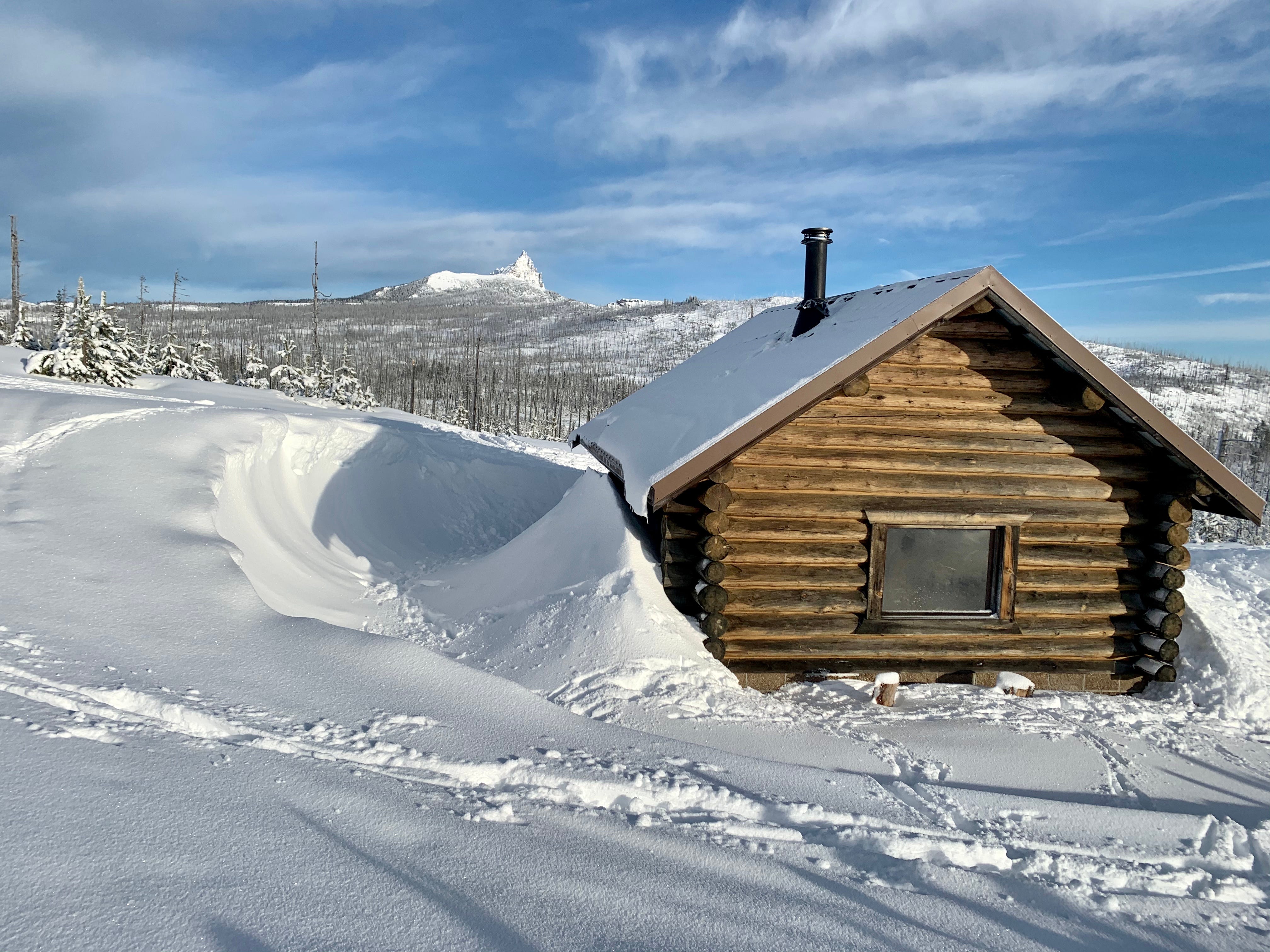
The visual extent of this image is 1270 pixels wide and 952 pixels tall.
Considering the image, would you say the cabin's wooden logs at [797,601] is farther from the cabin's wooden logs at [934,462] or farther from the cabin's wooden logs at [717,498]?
the cabin's wooden logs at [934,462]

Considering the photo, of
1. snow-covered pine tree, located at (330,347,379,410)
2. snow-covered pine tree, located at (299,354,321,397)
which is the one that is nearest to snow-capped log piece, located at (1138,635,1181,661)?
snow-covered pine tree, located at (299,354,321,397)

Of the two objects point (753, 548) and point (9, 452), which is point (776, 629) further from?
point (9, 452)

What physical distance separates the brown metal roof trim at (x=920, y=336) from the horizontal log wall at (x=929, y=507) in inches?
13.0

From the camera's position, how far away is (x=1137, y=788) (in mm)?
5641

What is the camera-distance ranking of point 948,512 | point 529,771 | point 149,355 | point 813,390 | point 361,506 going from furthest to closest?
point 149,355 → point 361,506 → point 948,512 → point 813,390 → point 529,771

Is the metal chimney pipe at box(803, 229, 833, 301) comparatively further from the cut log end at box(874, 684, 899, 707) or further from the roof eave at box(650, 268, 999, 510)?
the cut log end at box(874, 684, 899, 707)

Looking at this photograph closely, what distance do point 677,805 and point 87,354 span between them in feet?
101

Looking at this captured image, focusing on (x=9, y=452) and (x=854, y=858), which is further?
(x=9, y=452)

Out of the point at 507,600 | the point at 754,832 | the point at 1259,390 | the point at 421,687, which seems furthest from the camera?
the point at 1259,390

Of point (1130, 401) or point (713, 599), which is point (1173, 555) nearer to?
point (1130, 401)

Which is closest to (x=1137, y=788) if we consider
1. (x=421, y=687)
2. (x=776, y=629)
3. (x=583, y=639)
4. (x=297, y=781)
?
(x=776, y=629)

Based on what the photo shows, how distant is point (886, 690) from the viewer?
7031 mm

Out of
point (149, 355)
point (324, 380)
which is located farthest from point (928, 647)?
point (149, 355)

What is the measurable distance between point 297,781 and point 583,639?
3.29m
